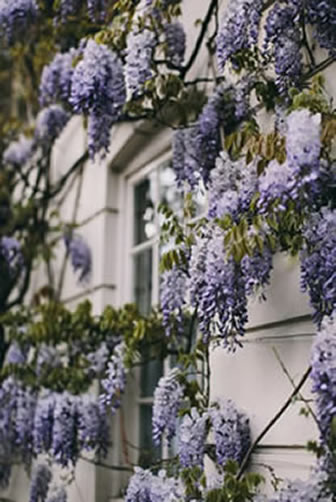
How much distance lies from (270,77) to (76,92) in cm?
82

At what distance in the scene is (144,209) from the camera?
16.1 ft

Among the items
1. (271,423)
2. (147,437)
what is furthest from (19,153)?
(271,423)

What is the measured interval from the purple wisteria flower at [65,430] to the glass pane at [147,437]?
332 millimetres

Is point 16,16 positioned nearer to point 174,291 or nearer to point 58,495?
point 174,291

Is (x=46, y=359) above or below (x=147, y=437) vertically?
above

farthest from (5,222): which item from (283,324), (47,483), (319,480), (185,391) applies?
(319,480)

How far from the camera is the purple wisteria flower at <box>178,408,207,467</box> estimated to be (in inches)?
128

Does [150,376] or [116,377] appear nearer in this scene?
[116,377]

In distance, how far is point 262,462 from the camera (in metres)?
3.20

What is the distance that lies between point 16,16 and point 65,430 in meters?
2.06

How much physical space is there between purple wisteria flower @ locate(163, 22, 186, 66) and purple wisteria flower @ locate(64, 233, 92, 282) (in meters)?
1.50

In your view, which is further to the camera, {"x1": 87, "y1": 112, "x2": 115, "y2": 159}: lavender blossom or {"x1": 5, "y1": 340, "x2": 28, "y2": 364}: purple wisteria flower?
{"x1": 5, "y1": 340, "x2": 28, "y2": 364}: purple wisteria flower

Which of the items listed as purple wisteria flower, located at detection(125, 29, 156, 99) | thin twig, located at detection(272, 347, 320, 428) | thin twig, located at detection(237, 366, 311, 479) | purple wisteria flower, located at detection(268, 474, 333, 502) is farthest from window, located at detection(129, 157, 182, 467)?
purple wisteria flower, located at detection(268, 474, 333, 502)

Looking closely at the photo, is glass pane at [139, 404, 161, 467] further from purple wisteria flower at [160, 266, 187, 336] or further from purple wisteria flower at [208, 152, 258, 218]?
purple wisteria flower at [208, 152, 258, 218]
